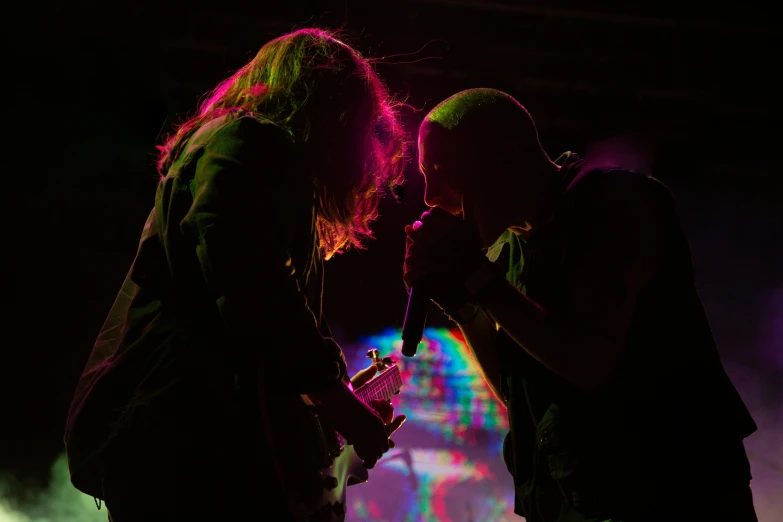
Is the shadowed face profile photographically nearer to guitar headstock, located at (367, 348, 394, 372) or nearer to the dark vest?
the dark vest

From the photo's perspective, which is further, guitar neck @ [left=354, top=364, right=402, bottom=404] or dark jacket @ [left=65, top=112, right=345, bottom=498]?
guitar neck @ [left=354, top=364, right=402, bottom=404]

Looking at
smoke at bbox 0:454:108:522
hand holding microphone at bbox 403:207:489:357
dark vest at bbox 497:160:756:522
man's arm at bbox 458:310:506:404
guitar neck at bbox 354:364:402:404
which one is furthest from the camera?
smoke at bbox 0:454:108:522

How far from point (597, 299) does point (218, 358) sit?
86 cm

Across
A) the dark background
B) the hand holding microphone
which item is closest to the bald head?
the hand holding microphone

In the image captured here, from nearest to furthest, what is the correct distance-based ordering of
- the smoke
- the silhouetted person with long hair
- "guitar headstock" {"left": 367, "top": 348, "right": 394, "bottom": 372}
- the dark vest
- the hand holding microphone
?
the silhouetted person with long hair
the dark vest
the hand holding microphone
"guitar headstock" {"left": 367, "top": 348, "right": 394, "bottom": 372}
the smoke

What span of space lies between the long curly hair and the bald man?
239mm

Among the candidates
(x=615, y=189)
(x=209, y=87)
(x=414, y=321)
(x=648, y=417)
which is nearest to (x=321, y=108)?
(x=414, y=321)

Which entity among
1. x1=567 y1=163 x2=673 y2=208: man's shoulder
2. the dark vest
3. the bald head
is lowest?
the dark vest

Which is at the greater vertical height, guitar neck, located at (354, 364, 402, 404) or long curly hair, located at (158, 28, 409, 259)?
long curly hair, located at (158, 28, 409, 259)

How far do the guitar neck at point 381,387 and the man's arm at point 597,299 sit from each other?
108 centimetres

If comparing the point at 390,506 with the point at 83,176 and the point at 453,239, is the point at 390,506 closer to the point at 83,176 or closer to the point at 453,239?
the point at 83,176

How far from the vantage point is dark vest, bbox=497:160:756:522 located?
1369mm

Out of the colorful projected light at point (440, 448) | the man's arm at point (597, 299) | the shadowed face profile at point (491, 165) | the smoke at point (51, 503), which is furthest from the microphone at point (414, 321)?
the smoke at point (51, 503)

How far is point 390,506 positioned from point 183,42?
3.94 m
